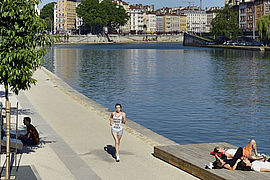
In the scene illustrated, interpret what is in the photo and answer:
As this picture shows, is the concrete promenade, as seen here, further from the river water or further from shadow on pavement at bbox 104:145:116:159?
the river water

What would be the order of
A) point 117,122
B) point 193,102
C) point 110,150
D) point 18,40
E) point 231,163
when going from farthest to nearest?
point 193,102, point 110,150, point 117,122, point 18,40, point 231,163

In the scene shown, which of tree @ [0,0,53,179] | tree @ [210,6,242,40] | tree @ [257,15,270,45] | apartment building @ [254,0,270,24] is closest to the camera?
tree @ [0,0,53,179]

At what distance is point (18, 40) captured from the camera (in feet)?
43.6

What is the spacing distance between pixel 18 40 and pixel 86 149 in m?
3.68

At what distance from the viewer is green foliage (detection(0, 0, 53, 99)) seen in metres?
13.1

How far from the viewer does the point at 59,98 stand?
95.2 feet

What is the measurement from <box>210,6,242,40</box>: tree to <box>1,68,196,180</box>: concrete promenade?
422 ft

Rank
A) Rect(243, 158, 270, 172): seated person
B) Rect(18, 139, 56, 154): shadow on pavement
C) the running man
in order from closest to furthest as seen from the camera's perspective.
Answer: Rect(243, 158, 270, 172): seated person < the running man < Rect(18, 139, 56, 154): shadow on pavement

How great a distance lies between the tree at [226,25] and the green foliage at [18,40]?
455 feet

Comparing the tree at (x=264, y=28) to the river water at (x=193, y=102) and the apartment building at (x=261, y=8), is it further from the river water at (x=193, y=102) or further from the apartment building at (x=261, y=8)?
the river water at (x=193, y=102)

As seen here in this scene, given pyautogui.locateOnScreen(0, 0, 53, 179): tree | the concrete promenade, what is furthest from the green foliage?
the concrete promenade

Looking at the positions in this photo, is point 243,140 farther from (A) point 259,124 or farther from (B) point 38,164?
(B) point 38,164

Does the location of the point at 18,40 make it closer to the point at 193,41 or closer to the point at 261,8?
the point at 261,8

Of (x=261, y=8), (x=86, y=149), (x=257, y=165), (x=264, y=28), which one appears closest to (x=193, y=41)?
(x=261, y=8)
